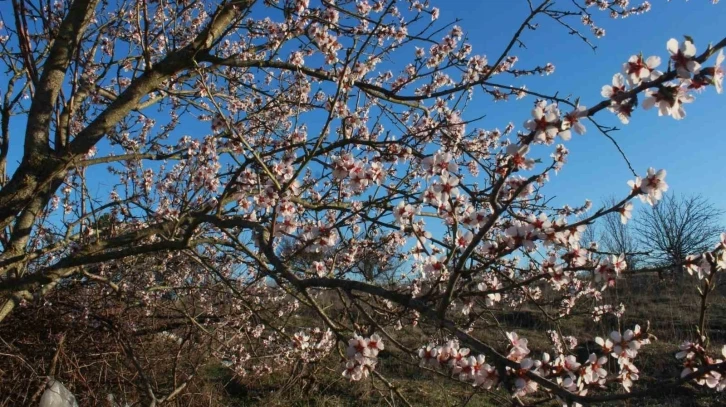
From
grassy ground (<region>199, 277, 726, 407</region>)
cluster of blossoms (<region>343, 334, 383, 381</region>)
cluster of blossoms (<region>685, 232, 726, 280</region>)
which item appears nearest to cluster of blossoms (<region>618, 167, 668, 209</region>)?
cluster of blossoms (<region>685, 232, 726, 280</region>)

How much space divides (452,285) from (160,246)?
79.0 inches

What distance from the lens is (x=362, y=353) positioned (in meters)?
1.97

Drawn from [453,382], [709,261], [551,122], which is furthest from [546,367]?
[453,382]

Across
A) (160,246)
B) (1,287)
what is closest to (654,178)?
(160,246)

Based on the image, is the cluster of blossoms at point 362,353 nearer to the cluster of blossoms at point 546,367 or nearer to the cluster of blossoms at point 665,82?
the cluster of blossoms at point 546,367

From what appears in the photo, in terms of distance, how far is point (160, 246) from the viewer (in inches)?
115

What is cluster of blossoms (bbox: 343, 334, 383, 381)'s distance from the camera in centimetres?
196

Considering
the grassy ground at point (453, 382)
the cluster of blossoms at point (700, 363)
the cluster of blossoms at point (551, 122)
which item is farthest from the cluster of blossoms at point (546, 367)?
the grassy ground at point (453, 382)

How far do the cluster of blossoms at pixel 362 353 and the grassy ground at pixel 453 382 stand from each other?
7.27 feet

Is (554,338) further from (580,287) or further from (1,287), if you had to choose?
(1,287)

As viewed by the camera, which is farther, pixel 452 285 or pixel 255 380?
pixel 255 380

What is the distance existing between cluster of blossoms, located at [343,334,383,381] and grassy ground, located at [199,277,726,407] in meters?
2.22

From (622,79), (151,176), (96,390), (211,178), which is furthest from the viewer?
(151,176)

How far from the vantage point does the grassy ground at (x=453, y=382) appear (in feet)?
21.3
